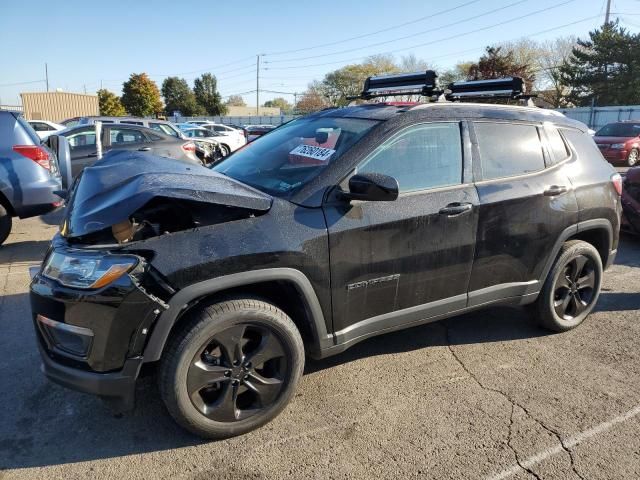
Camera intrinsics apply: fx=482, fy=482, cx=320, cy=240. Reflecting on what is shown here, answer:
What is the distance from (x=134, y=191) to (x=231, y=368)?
105 centimetres

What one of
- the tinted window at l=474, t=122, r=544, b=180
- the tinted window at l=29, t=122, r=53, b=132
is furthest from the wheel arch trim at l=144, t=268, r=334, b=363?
the tinted window at l=29, t=122, r=53, b=132

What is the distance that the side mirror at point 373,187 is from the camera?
262 cm

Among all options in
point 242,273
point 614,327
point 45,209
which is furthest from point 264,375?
point 45,209

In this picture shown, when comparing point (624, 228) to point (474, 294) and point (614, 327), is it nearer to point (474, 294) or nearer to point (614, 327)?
point (614, 327)

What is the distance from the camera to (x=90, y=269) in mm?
2301

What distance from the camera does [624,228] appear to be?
6.89 m

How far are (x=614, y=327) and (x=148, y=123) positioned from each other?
12.2m

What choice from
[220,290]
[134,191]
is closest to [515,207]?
[220,290]

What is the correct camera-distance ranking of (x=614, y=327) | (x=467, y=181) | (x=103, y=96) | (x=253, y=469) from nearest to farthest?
(x=253, y=469) < (x=467, y=181) < (x=614, y=327) < (x=103, y=96)

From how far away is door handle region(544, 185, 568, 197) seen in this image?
11.7 ft

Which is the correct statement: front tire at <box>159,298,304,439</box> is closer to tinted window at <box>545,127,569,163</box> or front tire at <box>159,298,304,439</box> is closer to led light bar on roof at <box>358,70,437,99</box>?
led light bar on roof at <box>358,70,437,99</box>

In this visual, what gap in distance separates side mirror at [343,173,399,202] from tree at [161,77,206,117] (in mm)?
66068

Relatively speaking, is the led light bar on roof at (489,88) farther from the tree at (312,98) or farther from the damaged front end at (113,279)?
Answer: the tree at (312,98)

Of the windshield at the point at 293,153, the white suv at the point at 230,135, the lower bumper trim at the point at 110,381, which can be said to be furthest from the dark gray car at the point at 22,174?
the white suv at the point at 230,135
